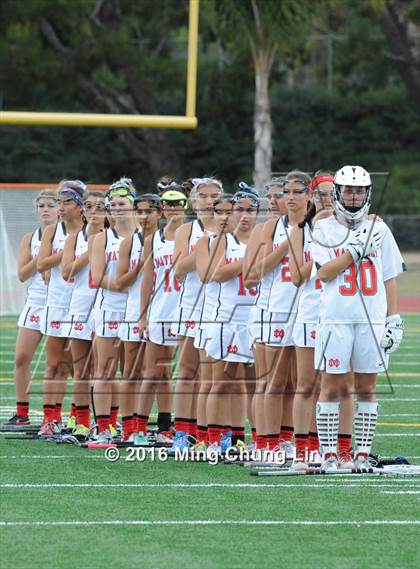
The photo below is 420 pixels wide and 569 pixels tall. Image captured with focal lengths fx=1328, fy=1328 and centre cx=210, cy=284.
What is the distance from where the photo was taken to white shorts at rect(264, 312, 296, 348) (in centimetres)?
826

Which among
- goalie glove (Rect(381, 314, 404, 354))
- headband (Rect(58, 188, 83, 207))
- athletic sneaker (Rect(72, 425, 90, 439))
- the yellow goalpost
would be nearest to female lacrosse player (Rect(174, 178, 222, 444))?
athletic sneaker (Rect(72, 425, 90, 439))

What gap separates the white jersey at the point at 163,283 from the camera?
9.16m

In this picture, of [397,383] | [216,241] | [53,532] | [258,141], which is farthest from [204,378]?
[258,141]

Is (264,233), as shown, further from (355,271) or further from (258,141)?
(258,141)

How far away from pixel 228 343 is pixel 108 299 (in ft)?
3.88

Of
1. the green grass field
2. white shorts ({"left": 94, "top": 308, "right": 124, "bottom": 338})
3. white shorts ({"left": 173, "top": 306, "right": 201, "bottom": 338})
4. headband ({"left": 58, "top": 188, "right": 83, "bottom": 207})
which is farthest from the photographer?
headband ({"left": 58, "top": 188, "right": 83, "bottom": 207})

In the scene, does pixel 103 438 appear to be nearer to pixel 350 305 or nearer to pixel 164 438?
pixel 164 438

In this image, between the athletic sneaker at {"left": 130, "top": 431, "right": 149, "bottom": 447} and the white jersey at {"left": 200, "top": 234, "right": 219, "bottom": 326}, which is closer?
the white jersey at {"left": 200, "top": 234, "right": 219, "bottom": 326}

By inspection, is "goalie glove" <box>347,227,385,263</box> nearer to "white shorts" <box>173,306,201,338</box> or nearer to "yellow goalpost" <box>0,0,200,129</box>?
"white shorts" <box>173,306,201,338</box>

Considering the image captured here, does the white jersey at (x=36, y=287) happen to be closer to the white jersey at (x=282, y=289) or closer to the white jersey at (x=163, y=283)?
the white jersey at (x=163, y=283)

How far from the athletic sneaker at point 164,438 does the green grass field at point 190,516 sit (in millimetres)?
547

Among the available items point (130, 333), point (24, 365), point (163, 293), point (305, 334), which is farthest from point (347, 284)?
point (24, 365)

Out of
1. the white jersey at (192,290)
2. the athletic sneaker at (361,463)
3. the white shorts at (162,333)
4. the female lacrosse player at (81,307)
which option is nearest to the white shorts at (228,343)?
the white jersey at (192,290)

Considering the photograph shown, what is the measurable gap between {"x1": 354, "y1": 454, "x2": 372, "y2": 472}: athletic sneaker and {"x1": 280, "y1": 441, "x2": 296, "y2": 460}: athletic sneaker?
64 cm
